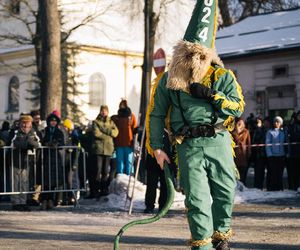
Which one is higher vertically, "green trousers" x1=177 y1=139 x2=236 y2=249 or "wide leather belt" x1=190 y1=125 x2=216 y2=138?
"wide leather belt" x1=190 y1=125 x2=216 y2=138

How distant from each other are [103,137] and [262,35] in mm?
17964

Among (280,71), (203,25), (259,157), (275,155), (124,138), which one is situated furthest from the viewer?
(280,71)

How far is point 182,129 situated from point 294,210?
5433 millimetres

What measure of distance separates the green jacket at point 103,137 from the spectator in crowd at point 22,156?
1539 mm

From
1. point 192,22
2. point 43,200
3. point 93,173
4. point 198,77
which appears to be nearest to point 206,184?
point 198,77

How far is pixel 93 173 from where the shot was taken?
13.9 metres

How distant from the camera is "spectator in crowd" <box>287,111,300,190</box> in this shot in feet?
48.6

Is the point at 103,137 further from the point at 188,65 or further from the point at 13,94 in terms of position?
the point at 13,94

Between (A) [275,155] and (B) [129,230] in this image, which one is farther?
(A) [275,155]

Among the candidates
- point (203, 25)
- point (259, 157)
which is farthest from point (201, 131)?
point (259, 157)

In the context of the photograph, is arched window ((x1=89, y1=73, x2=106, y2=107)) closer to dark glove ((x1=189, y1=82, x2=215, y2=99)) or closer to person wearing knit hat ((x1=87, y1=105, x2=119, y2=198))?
person wearing knit hat ((x1=87, y1=105, x2=119, y2=198))

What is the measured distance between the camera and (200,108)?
20.3 ft

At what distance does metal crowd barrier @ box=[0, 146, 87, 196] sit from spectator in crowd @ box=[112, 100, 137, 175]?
58.6 inches

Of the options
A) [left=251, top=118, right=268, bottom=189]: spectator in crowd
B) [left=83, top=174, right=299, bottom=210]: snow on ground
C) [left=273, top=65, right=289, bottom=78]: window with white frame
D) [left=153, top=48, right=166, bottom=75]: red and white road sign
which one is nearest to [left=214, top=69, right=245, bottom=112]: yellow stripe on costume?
[left=153, top=48, right=166, bottom=75]: red and white road sign
